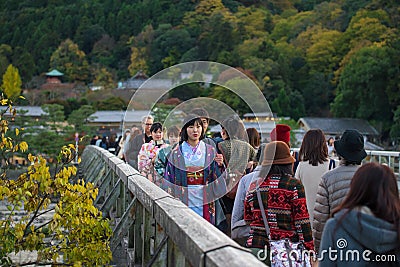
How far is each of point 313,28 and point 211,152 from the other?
88711mm

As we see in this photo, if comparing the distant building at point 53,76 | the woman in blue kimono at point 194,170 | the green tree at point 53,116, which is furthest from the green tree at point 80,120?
the distant building at point 53,76

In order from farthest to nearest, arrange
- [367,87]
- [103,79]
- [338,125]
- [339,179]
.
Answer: [103,79] < [338,125] < [367,87] < [339,179]

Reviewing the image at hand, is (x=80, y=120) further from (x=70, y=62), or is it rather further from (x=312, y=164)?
(x=70, y=62)

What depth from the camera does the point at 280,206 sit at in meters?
4.70

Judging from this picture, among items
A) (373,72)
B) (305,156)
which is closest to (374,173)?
(305,156)

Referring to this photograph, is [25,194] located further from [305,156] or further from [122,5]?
[122,5]

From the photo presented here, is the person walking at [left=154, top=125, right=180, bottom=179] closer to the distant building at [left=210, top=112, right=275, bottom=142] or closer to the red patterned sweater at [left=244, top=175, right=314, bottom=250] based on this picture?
the distant building at [left=210, top=112, right=275, bottom=142]

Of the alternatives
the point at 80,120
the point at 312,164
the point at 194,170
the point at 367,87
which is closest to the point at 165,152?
the point at 194,170

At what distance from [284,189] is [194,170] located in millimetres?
1235

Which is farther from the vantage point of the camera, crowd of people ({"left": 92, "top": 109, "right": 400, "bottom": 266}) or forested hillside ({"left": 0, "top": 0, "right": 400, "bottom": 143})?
forested hillside ({"left": 0, "top": 0, "right": 400, "bottom": 143})

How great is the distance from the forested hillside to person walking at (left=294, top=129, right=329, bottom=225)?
3.30 metres

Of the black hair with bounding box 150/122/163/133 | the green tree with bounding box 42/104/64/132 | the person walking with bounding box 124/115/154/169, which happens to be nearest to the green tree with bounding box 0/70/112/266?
the black hair with bounding box 150/122/163/133

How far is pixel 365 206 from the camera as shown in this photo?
10.7 ft

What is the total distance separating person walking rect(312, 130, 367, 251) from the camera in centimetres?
494
